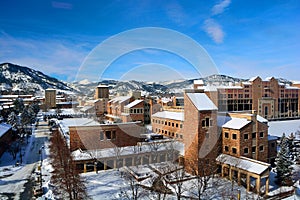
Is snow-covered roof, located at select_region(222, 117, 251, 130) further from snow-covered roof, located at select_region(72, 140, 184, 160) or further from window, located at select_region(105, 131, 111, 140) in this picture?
window, located at select_region(105, 131, 111, 140)

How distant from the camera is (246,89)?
170 feet

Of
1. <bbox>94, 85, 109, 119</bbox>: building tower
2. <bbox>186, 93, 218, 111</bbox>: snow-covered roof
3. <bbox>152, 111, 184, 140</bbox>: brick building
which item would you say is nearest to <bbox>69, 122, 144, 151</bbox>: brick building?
<bbox>152, 111, 184, 140</bbox>: brick building

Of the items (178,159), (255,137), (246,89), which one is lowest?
(178,159)

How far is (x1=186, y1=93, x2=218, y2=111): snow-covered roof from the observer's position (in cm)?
1891

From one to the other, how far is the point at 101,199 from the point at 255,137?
44.3ft

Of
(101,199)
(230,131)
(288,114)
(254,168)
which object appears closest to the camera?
(101,199)

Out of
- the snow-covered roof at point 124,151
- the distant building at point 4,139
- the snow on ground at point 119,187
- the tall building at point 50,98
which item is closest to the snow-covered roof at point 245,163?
the snow on ground at point 119,187

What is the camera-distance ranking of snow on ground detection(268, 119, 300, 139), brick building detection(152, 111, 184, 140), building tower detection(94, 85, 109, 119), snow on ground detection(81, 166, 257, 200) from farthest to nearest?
building tower detection(94, 85, 109, 119) → snow on ground detection(268, 119, 300, 139) → brick building detection(152, 111, 184, 140) → snow on ground detection(81, 166, 257, 200)

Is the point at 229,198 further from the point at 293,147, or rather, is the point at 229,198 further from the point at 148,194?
the point at 293,147

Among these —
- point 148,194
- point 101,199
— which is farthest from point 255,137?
point 101,199

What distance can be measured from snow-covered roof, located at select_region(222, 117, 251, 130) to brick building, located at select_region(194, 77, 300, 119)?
28.7 m

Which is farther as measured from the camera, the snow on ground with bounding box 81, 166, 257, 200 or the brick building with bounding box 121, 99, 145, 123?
the brick building with bounding box 121, 99, 145, 123

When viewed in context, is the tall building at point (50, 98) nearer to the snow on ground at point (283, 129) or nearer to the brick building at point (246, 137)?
the snow on ground at point (283, 129)

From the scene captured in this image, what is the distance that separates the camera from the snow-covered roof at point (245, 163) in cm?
1627
